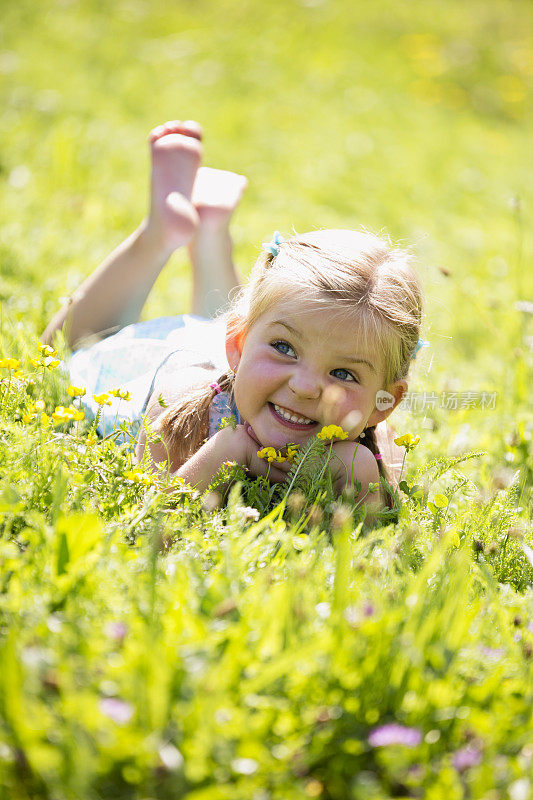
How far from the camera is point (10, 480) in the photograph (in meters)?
1.69

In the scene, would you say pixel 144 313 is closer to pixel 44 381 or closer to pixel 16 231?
pixel 16 231

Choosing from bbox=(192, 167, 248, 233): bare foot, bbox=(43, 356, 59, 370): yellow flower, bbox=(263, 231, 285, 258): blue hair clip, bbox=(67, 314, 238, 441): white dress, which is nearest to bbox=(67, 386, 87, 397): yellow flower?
bbox=(43, 356, 59, 370): yellow flower

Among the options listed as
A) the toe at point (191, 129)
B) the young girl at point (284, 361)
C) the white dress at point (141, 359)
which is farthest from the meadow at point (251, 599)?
the toe at point (191, 129)

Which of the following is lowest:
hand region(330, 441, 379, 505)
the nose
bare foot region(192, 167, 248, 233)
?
hand region(330, 441, 379, 505)

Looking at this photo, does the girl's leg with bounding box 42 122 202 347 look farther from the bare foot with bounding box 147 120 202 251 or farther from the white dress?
the white dress

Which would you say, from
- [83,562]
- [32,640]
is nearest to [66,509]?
[83,562]

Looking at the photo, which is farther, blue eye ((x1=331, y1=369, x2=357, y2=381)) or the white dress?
the white dress

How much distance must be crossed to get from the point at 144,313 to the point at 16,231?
776 mm

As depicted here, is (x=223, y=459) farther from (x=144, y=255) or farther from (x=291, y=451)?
(x=144, y=255)

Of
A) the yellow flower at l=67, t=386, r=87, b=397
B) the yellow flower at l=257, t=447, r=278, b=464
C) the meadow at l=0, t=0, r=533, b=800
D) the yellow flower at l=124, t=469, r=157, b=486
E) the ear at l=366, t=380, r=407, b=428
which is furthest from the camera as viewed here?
the ear at l=366, t=380, r=407, b=428

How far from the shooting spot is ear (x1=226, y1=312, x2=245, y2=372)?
2.38 metres

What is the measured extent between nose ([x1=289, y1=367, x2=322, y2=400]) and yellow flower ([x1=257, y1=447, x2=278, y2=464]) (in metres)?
0.17

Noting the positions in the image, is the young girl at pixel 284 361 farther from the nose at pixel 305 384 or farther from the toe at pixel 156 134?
the toe at pixel 156 134

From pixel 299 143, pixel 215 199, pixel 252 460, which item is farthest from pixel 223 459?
pixel 299 143
